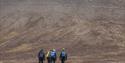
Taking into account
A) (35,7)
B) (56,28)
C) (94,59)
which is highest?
(35,7)

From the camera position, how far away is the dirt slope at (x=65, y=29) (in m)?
30.1

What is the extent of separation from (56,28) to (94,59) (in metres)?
8.60

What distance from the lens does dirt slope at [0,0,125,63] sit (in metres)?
30.1

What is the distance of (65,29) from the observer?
35312 millimetres

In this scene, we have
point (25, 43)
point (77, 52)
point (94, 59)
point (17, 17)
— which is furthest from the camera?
point (17, 17)

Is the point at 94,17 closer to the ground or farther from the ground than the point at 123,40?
farther from the ground

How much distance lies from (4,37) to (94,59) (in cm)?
1064

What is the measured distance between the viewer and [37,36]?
34.1 m

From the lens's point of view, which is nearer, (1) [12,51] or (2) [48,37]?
(1) [12,51]

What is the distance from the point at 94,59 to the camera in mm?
28453

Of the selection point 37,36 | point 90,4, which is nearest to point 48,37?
point 37,36

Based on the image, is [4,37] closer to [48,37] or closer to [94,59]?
[48,37]

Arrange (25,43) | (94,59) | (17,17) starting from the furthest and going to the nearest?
1. (17,17)
2. (25,43)
3. (94,59)

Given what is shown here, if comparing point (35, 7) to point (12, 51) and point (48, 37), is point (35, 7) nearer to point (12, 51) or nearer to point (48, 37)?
point (48, 37)
